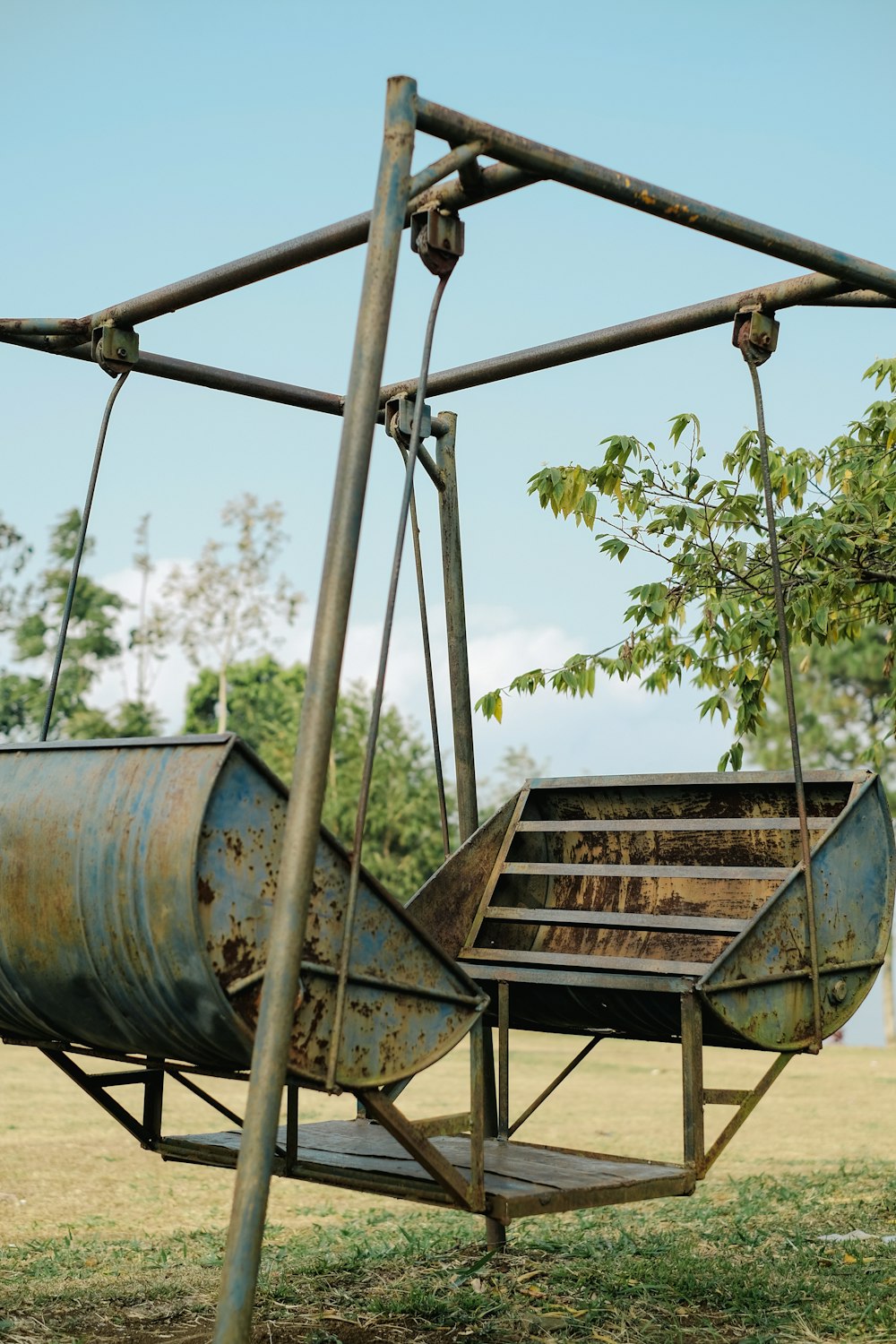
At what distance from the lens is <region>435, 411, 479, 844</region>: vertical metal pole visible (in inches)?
197

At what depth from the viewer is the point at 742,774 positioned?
4.81 m

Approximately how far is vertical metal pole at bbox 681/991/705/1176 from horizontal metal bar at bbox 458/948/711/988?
232mm

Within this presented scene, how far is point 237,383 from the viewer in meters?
4.93

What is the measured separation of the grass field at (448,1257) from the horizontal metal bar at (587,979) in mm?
1004

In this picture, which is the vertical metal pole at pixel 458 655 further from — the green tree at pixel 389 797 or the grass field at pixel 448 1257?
the green tree at pixel 389 797

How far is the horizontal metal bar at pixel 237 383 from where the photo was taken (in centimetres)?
477

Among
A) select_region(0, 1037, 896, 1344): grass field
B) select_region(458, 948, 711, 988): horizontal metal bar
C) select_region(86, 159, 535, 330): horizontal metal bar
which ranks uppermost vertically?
select_region(86, 159, 535, 330): horizontal metal bar

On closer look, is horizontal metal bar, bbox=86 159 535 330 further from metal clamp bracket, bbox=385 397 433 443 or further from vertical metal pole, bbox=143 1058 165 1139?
vertical metal pole, bbox=143 1058 165 1139

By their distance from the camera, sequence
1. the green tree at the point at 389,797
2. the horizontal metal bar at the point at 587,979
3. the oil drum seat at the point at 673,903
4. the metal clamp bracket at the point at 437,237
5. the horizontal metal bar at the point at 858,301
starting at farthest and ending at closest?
the green tree at the point at 389,797 < the horizontal metal bar at the point at 858,301 < the oil drum seat at the point at 673,903 < the horizontal metal bar at the point at 587,979 < the metal clamp bracket at the point at 437,237

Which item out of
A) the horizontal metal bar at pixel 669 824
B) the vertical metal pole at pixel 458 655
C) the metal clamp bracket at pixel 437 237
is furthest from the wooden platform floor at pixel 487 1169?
the metal clamp bracket at pixel 437 237

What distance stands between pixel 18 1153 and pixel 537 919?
5116 mm

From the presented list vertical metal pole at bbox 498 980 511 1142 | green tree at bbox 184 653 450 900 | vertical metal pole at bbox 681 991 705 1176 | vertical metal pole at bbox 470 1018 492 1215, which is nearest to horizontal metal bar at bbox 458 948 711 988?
vertical metal pole at bbox 498 980 511 1142

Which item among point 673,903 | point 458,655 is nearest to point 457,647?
point 458,655

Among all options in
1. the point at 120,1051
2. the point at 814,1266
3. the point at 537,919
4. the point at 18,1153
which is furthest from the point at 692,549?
the point at 18,1153
